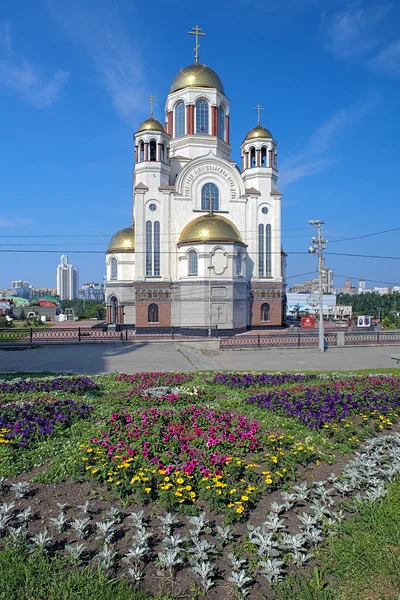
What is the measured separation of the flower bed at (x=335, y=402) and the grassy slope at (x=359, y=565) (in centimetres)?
261

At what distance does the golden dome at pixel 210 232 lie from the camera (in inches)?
1037

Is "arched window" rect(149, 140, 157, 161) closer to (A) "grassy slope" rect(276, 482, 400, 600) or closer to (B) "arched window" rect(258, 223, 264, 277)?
(B) "arched window" rect(258, 223, 264, 277)

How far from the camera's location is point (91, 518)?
409cm

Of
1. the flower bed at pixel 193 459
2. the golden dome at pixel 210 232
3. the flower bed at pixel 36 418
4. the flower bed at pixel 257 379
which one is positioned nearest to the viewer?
the flower bed at pixel 193 459

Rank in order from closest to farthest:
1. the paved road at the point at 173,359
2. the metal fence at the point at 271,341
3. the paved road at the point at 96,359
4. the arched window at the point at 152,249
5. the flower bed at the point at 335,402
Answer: the flower bed at the point at 335,402
the paved road at the point at 96,359
the paved road at the point at 173,359
the metal fence at the point at 271,341
the arched window at the point at 152,249

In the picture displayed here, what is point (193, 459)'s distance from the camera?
495 centimetres

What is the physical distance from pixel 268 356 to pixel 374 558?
13.7 metres

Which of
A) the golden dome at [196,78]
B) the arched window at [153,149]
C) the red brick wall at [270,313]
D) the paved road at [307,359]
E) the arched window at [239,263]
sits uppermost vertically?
the golden dome at [196,78]

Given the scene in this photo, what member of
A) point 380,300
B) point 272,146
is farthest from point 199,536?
point 380,300

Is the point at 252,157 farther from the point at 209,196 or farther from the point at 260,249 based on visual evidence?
the point at 260,249

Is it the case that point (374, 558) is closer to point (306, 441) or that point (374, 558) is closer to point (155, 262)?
point (306, 441)

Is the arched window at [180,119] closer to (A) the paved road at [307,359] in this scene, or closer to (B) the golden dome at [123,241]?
(B) the golden dome at [123,241]

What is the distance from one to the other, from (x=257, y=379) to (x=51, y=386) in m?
4.91

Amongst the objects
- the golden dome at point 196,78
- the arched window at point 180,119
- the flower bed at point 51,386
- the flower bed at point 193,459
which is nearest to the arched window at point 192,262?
the arched window at point 180,119
